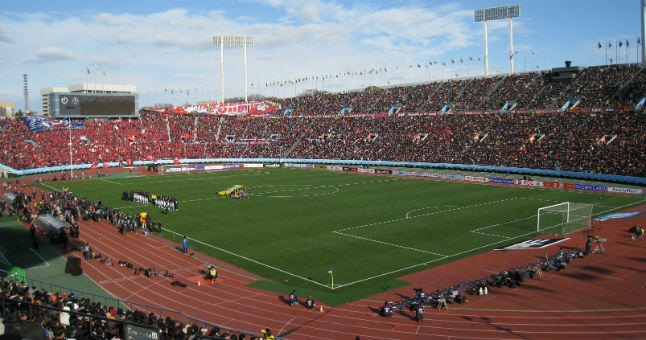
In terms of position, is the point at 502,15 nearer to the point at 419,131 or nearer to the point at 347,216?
the point at 419,131

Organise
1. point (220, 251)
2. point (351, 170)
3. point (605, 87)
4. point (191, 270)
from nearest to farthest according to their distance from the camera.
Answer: point (191, 270)
point (220, 251)
point (605, 87)
point (351, 170)

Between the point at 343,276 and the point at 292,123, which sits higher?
the point at 292,123

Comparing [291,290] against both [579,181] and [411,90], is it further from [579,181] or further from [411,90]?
[411,90]

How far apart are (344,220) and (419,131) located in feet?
145

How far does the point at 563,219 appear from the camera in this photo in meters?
31.6

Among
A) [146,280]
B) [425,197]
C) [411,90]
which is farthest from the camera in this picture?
[411,90]

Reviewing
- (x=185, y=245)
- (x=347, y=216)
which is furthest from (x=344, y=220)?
(x=185, y=245)

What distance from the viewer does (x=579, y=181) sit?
2079 inches

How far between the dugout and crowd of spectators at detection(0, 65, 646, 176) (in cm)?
3926

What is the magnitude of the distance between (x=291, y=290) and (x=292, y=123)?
240ft

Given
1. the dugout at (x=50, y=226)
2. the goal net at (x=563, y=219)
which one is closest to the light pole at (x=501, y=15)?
the goal net at (x=563, y=219)

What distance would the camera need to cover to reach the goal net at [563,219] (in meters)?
31.5

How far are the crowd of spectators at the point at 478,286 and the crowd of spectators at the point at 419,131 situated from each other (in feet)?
109

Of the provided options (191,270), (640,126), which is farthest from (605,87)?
(191,270)
